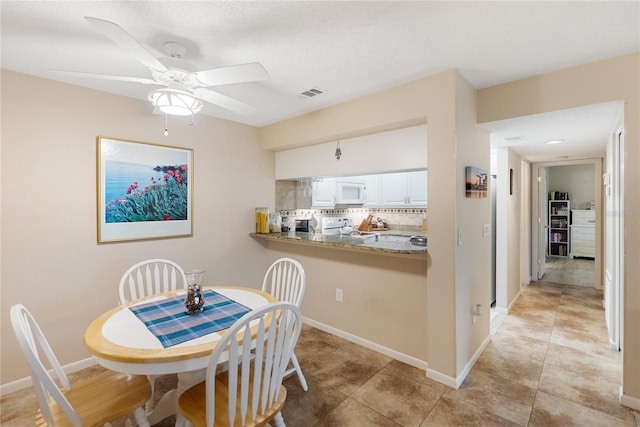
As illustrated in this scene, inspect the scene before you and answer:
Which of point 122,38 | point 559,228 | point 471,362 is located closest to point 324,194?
point 471,362

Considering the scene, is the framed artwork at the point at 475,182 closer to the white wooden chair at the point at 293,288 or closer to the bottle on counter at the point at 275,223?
the white wooden chair at the point at 293,288

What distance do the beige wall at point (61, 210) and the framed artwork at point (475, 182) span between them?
252 centimetres

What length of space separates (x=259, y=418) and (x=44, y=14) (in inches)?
86.0

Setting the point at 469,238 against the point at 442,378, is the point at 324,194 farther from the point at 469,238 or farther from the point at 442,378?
the point at 442,378

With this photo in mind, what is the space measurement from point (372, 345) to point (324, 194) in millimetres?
2145

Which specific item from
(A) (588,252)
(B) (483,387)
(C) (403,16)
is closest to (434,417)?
(B) (483,387)

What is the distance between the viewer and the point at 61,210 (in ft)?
7.48

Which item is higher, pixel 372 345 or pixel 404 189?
pixel 404 189

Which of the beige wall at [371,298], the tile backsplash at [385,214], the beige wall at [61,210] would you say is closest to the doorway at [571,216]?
the tile backsplash at [385,214]

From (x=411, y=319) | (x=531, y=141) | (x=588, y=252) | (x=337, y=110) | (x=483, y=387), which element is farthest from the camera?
(x=588, y=252)

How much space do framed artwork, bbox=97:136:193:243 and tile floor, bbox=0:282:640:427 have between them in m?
1.20

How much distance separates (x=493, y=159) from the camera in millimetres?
3834

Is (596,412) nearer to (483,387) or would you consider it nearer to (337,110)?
(483,387)

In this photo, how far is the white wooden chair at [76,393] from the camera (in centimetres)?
112
